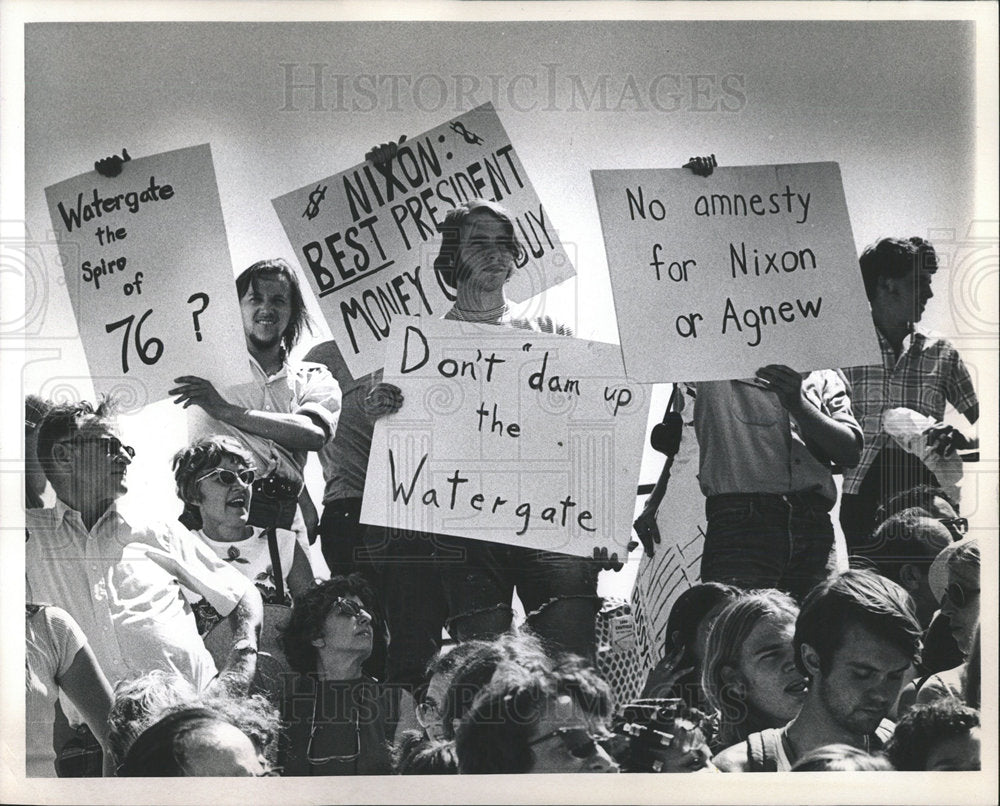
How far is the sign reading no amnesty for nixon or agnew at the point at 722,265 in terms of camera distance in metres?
3.18

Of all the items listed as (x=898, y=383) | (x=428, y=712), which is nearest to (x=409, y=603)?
(x=428, y=712)

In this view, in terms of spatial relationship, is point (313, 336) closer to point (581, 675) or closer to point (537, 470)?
point (537, 470)

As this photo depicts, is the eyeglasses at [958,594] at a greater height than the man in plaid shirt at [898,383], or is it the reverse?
the man in plaid shirt at [898,383]

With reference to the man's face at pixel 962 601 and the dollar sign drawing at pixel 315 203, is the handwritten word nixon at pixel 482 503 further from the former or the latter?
the man's face at pixel 962 601

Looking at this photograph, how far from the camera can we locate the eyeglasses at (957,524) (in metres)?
3.19

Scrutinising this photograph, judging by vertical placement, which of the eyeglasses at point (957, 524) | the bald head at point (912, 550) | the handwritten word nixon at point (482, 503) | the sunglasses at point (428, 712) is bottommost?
the sunglasses at point (428, 712)

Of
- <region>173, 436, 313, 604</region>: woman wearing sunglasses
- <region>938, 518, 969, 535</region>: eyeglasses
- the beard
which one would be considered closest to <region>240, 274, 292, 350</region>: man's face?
<region>173, 436, 313, 604</region>: woman wearing sunglasses

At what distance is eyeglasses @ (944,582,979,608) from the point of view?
320 cm

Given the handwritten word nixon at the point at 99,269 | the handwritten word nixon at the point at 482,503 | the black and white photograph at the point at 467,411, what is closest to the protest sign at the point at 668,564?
the black and white photograph at the point at 467,411

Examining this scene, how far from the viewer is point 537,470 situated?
3.17 meters

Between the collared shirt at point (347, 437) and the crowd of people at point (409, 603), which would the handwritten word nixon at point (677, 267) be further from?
the collared shirt at point (347, 437)

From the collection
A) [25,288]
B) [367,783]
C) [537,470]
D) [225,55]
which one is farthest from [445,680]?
[225,55]

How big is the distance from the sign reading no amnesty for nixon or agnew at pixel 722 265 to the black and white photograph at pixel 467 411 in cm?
1

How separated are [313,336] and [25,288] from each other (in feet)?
2.73
